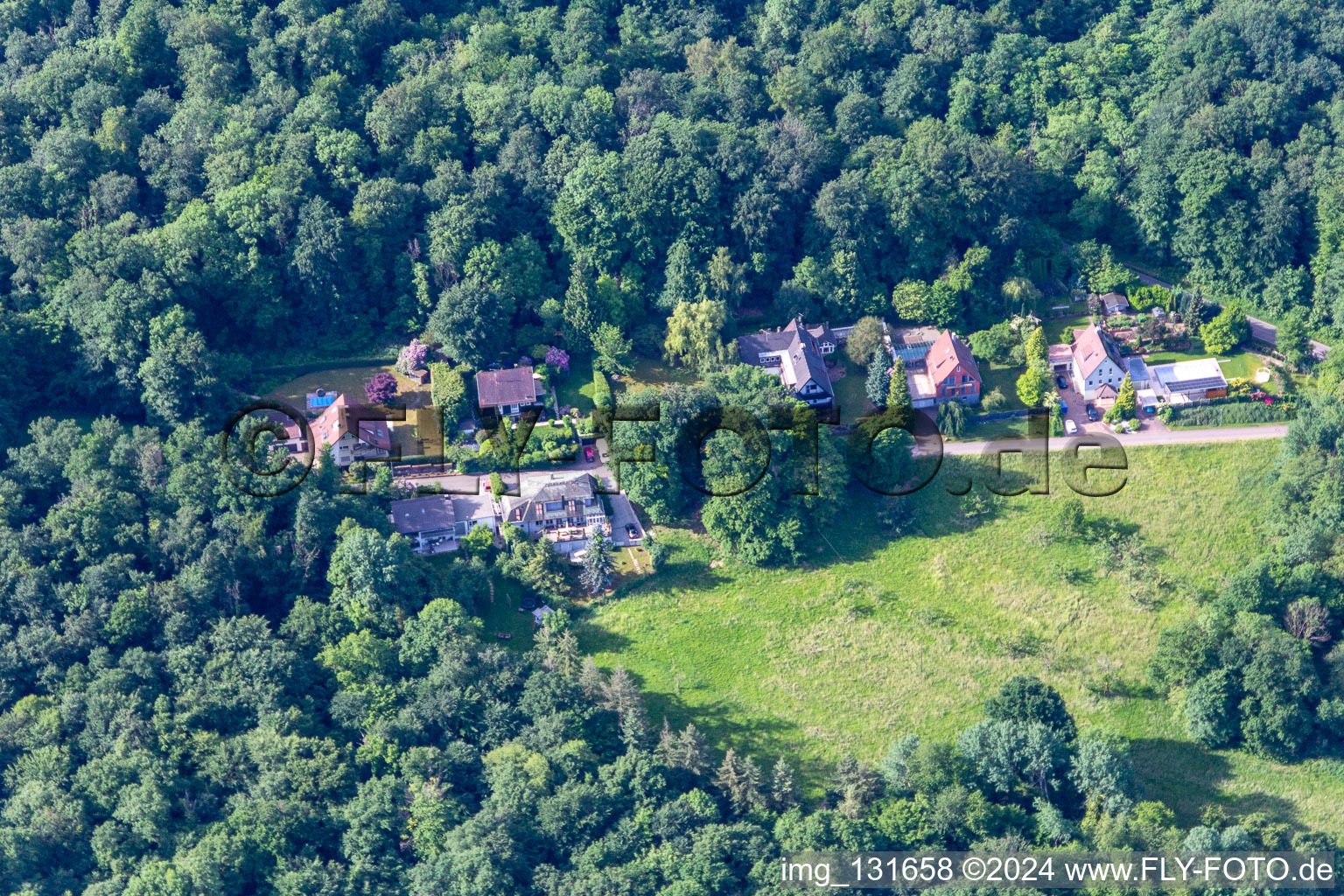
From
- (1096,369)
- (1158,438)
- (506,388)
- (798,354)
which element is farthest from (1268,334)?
(506,388)

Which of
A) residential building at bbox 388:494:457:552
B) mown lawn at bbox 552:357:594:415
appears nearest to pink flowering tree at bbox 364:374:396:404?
residential building at bbox 388:494:457:552

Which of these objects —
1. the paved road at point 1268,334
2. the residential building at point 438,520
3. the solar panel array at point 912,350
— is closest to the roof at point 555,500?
the residential building at point 438,520

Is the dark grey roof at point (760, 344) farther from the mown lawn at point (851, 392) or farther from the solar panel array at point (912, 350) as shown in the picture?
the solar panel array at point (912, 350)

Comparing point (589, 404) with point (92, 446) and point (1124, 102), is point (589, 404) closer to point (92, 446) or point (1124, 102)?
point (92, 446)

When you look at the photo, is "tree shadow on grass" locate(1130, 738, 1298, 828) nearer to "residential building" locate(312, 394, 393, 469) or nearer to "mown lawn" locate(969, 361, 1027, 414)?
"mown lawn" locate(969, 361, 1027, 414)

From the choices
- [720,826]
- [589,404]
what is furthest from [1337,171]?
[720,826]
